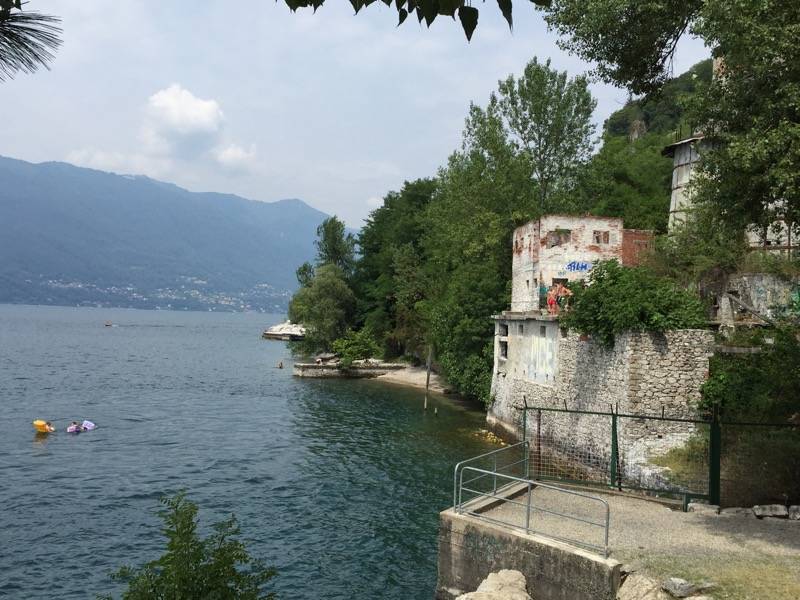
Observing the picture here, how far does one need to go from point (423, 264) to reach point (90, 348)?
203 feet

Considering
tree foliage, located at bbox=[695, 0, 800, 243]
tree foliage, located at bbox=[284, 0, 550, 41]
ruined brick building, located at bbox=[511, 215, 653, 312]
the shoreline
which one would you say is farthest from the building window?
tree foliage, located at bbox=[284, 0, 550, 41]

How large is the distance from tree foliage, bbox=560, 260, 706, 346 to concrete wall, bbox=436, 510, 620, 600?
485 inches

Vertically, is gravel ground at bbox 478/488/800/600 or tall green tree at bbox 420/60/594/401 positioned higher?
tall green tree at bbox 420/60/594/401

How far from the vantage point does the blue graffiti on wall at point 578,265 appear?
35750mm

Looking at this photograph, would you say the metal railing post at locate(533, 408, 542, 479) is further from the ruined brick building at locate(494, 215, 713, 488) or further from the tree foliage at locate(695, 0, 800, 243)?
the tree foliage at locate(695, 0, 800, 243)

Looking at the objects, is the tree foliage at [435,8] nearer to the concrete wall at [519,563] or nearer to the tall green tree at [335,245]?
the concrete wall at [519,563]

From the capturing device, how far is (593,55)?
17516 millimetres

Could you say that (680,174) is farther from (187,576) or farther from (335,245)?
(335,245)

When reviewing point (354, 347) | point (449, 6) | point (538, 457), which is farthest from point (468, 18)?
point (354, 347)

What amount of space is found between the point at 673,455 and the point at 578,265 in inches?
669

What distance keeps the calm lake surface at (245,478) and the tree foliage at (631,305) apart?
9003 mm

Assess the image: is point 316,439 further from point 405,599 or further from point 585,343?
point 405,599

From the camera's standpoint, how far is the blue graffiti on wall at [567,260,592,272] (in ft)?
117

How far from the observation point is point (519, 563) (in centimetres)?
1209
